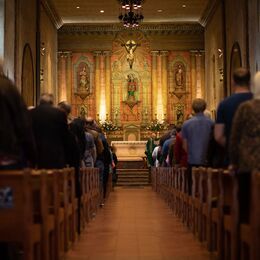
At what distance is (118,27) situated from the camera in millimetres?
30562

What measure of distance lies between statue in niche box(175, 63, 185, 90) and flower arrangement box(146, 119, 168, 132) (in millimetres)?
1899

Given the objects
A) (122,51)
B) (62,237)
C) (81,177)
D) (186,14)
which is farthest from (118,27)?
(62,237)

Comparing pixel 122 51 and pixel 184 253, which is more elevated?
pixel 122 51

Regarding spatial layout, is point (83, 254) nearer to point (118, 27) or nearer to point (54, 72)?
point (54, 72)

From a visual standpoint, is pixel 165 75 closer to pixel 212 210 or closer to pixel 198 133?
pixel 198 133

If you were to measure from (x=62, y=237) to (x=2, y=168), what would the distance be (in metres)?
1.77

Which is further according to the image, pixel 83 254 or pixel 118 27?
pixel 118 27

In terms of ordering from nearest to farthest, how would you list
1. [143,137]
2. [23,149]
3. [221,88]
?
[23,149] → [221,88] → [143,137]

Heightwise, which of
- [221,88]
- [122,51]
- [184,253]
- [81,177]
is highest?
[122,51]

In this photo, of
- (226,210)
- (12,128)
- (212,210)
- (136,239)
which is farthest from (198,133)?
(12,128)

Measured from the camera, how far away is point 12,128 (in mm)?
4887

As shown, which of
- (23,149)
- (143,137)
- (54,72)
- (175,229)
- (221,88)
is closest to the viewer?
(23,149)

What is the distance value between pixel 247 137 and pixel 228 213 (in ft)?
4.10

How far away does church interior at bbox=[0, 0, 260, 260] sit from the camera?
15.9ft
